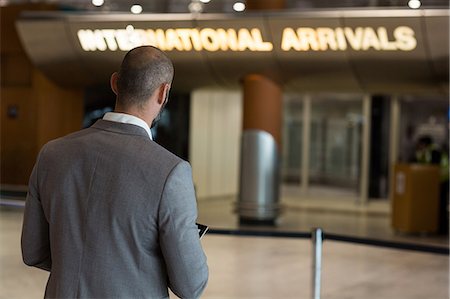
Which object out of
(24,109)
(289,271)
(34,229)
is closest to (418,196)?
(289,271)

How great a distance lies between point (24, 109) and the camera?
17.1 meters

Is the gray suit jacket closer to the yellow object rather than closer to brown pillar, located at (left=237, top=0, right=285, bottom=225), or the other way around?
the yellow object

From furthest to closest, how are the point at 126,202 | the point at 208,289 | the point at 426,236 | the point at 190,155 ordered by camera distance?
the point at 190,155
the point at 426,236
the point at 208,289
the point at 126,202

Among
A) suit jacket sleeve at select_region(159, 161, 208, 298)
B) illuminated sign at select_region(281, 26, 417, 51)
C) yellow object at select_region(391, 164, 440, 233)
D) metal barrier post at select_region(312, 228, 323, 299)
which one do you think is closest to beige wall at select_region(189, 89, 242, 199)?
illuminated sign at select_region(281, 26, 417, 51)

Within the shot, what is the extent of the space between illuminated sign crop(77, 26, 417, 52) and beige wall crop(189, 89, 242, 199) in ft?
15.1

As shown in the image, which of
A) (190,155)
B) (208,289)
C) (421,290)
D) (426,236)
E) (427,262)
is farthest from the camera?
(190,155)

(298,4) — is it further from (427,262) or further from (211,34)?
(427,262)

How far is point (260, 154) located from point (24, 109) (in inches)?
216

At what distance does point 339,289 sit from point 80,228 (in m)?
6.31

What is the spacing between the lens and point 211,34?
13766 mm

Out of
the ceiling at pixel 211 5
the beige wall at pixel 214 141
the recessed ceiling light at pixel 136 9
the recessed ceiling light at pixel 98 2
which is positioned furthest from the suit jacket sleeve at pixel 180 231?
the beige wall at pixel 214 141

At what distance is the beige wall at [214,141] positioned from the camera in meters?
19.2

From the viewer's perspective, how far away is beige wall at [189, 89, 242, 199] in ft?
63.0

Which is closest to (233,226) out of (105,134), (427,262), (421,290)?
(427,262)
